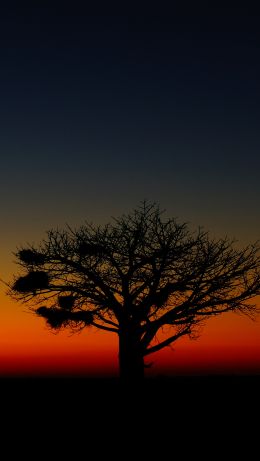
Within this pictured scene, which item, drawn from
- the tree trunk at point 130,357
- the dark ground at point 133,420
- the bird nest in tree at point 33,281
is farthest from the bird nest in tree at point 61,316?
the dark ground at point 133,420

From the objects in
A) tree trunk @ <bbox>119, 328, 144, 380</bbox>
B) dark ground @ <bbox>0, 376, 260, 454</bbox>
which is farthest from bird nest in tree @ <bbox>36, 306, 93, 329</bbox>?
dark ground @ <bbox>0, 376, 260, 454</bbox>

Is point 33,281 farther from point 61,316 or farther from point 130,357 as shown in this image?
point 130,357

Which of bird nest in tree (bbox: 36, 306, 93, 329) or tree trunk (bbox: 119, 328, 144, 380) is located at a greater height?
bird nest in tree (bbox: 36, 306, 93, 329)

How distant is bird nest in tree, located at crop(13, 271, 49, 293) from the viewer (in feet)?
66.6

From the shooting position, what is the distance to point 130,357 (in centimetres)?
1947

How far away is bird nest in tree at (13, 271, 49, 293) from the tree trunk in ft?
9.80

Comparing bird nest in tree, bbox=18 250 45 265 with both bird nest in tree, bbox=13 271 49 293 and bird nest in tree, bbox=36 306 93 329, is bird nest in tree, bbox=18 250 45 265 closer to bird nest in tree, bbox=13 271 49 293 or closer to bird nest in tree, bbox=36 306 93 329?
bird nest in tree, bbox=13 271 49 293

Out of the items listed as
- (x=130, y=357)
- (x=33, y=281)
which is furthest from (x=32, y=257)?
(x=130, y=357)

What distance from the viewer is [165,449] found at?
32.8 ft

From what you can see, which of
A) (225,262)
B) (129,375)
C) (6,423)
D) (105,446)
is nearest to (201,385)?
(129,375)

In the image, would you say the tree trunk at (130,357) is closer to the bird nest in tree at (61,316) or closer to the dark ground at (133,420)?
the dark ground at (133,420)

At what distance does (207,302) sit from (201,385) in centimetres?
302

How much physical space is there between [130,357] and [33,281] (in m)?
3.85

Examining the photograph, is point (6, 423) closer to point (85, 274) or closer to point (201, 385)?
point (85, 274)
